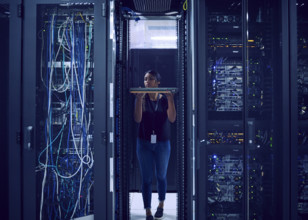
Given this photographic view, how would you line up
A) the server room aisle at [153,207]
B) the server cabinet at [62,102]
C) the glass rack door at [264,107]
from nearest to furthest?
the glass rack door at [264,107]
the server cabinet at [62,102]
the server room aisle at [153,207]

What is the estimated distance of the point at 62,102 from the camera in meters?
1.82

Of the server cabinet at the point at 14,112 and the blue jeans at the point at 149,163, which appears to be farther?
the blue jeans at the point at 149,163

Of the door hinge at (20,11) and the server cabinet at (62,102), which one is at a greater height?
the door hinge at (20,11)

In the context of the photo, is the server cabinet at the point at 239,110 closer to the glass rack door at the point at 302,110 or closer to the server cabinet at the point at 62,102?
the glass rack door at the point at 302,110

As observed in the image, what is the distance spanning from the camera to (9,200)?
5.31ft

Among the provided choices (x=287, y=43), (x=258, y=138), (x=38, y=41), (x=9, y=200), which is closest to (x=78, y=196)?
(x=9, y=200)

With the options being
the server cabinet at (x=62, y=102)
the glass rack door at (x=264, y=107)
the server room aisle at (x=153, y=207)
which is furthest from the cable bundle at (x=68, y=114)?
the glass rack door at (x=264, y=107)

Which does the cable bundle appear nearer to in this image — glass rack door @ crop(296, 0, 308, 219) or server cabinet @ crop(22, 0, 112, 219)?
server cabinet @ crop(22, 0, 112, 219)

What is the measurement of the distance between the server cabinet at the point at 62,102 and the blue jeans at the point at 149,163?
483mm

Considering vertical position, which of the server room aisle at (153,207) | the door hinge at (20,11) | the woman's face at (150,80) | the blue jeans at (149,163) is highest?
the door hinge at (20,11)

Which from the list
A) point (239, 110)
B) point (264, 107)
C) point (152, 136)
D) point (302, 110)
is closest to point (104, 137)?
point (152, 136)

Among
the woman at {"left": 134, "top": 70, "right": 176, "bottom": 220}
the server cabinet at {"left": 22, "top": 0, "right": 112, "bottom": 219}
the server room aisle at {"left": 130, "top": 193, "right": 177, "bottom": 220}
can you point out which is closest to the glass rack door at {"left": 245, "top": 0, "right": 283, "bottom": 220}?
the woman at {"left": 134, "top": 70, "right": 176, "bottom": 220}

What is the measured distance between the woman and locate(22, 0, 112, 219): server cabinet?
0.49 meters

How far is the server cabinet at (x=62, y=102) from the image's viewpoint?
67.2 inches
